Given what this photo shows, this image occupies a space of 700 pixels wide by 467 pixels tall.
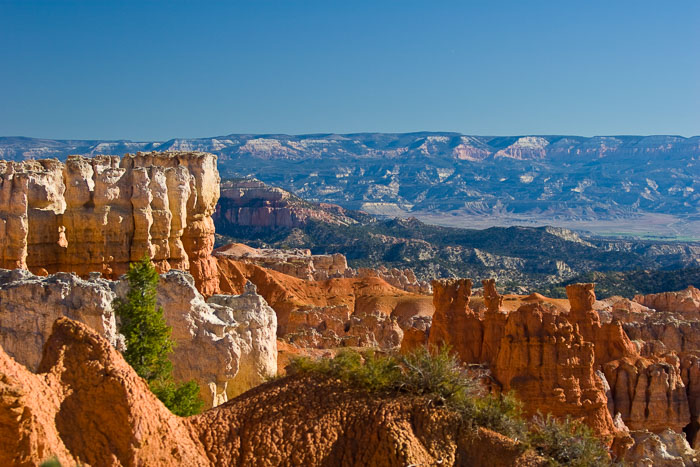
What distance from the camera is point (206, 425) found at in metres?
13.7

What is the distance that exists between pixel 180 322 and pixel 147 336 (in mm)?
2179

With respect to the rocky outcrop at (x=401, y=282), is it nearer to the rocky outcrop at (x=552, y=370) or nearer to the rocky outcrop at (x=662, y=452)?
the rocky outcrop at (x=552, y=370)

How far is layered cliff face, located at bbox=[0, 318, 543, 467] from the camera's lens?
11344 mm

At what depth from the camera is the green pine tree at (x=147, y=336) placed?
60.8 feet

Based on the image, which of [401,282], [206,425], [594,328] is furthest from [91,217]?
[401,282]

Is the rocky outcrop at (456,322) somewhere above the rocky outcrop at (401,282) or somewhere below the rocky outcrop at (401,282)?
above

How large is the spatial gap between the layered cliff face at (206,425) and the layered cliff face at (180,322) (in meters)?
5.74

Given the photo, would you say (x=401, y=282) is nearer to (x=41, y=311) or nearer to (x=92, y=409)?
(x=41, y=311)

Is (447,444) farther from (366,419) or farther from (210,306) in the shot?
(210,306)

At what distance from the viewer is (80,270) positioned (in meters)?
33.0

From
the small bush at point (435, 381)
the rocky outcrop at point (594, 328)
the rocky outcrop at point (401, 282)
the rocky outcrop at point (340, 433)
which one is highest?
the small bush at point (435, 381)

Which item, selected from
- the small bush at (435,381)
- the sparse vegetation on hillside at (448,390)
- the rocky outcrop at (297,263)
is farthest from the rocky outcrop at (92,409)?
the rocky outcrop at (297,263)

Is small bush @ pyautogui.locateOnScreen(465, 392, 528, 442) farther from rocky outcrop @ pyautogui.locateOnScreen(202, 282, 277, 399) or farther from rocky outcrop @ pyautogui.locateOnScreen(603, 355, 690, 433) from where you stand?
rocky outcrop @ pyautogui.locateOnScreen(603, 355, 690, 433)

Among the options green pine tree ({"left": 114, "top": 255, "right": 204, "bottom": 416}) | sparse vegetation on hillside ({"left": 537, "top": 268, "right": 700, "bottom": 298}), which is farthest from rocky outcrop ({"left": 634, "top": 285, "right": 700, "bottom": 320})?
green pine tree ({"left": 114, "top": 255, "right": 204, "bottom": 416})
